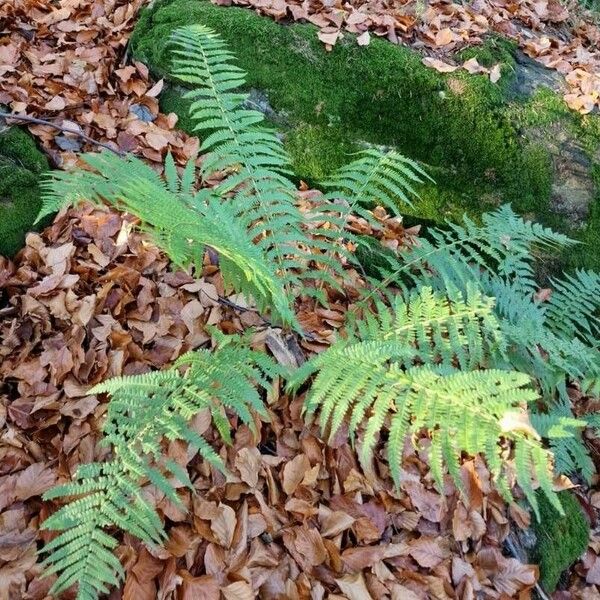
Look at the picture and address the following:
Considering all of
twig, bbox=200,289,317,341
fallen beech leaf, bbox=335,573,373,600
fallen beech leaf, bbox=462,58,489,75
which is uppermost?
fallen beech leaf, bbox=462,58,489,75

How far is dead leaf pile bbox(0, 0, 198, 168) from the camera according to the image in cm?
306

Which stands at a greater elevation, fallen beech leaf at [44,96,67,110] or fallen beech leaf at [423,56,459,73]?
fallen beech leaf at [423,56,459,73]

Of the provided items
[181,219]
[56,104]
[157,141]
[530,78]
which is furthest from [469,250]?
[56,104]

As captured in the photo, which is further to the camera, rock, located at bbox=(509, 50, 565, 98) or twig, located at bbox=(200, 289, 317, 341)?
rock, located at bbox=(509, 50, 565, 98)

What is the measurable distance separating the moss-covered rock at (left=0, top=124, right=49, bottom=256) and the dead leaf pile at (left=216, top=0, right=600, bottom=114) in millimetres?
1609

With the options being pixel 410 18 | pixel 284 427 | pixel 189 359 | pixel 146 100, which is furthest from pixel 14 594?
pixel 410 18

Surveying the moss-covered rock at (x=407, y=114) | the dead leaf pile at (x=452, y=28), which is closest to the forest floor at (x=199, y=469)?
the moss-covered rock at (x=407, y=114)

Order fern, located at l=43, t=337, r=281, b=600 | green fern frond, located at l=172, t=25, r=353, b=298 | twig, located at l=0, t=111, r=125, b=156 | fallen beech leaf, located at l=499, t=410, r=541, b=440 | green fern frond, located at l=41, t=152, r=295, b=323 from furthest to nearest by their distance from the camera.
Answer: twig, located at l=0, t=111, r=125, b=156 → green fern frond, located at l=172, t=25, r=353, b=298 → green fern frond, located at l=41, t=152, r=295, b=323 → fern, located at l=43, t=337, r=281, b=600 → fallen beech leaf, located at l=499, t=410, r=541, b=440

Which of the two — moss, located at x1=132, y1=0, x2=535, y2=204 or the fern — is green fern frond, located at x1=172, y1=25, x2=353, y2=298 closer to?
the fern

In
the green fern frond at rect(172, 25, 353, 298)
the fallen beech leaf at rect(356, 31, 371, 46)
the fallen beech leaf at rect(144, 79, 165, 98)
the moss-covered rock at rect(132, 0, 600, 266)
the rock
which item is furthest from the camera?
the rock

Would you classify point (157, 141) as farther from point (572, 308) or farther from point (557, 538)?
point (557, 538)

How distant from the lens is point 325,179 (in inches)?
132

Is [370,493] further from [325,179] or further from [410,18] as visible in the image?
[410,18]

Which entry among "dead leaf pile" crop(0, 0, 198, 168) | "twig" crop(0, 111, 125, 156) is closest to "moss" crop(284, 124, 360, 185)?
"dead leaf pile" crop(0, 0, 198, 168)
